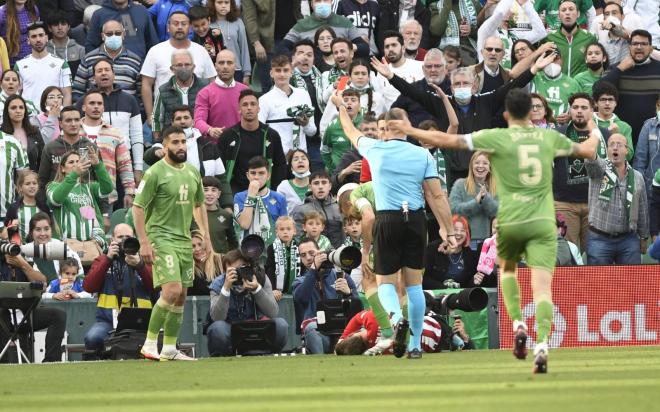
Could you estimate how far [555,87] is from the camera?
21.7 metres

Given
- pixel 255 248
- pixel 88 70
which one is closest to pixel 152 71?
pixel 88 70

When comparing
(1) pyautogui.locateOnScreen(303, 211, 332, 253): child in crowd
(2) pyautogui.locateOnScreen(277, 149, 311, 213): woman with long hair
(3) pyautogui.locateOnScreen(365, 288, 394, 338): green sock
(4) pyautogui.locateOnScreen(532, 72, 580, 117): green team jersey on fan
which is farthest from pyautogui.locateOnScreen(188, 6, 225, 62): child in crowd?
(3) pyautogui.locateOnScreen(365, 288, 394, 338): green sock

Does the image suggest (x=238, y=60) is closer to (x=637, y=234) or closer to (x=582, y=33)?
(x=582, y=33)

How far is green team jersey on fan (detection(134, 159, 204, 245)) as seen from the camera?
1519 centimetres

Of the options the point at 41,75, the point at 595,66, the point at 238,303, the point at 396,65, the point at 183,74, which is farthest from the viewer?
the point at 595,66

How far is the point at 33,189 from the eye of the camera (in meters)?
18.7

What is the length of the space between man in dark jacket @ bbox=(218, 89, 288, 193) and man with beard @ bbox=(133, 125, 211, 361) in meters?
4.93

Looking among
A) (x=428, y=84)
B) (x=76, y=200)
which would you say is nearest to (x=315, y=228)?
(x=76, y=200)

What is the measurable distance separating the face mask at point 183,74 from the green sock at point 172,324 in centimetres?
642

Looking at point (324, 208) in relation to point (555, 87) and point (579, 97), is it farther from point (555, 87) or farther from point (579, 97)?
point (555, 87)

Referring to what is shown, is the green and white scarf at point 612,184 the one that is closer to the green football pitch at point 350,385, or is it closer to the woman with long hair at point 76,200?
the green football pitch at point 350,385

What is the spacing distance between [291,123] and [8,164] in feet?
13.6

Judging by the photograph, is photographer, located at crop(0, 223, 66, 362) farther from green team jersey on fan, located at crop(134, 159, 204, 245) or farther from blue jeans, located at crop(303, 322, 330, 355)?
blue jeans, located at crop(303, 322, 330, 355)

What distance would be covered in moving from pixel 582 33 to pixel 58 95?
25.1 feet
